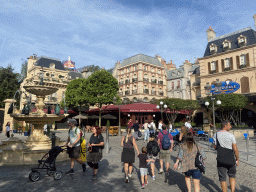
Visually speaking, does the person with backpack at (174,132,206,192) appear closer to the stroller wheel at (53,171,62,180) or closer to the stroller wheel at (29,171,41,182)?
the stroller wheel at (53,171,62,180)

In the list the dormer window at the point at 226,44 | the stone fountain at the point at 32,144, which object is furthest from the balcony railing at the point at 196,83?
the stone fountain at the point at 32,144

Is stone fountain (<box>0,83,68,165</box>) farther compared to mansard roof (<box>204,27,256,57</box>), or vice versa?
mansard roof (<box>204,27,256,57</box>)

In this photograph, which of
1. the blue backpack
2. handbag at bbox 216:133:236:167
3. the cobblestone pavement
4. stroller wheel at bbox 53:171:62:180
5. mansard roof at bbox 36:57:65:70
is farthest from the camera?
mansard roof at bbox 36:57:65:70

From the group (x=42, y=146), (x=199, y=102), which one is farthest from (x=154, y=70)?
(x=42, y=146)

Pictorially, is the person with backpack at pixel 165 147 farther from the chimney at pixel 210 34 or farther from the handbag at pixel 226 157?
the chimney at pixel 210 34

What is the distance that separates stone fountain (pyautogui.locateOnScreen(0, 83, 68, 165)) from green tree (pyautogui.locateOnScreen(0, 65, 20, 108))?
37.2m

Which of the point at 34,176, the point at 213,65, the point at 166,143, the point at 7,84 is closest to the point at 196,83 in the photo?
the point at 213,65

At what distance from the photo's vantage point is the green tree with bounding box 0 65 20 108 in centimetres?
4024

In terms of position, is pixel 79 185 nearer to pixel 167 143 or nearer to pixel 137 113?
pixel 167 143

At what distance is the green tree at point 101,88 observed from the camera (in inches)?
1117

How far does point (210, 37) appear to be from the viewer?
32.1 m

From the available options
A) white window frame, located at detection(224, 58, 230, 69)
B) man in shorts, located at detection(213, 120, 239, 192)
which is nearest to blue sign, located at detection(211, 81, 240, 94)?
white window frame, located at detection(224, 58, 230, 69)

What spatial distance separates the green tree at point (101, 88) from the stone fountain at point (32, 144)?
18.3m

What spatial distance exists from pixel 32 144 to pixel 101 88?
21.0 meters
